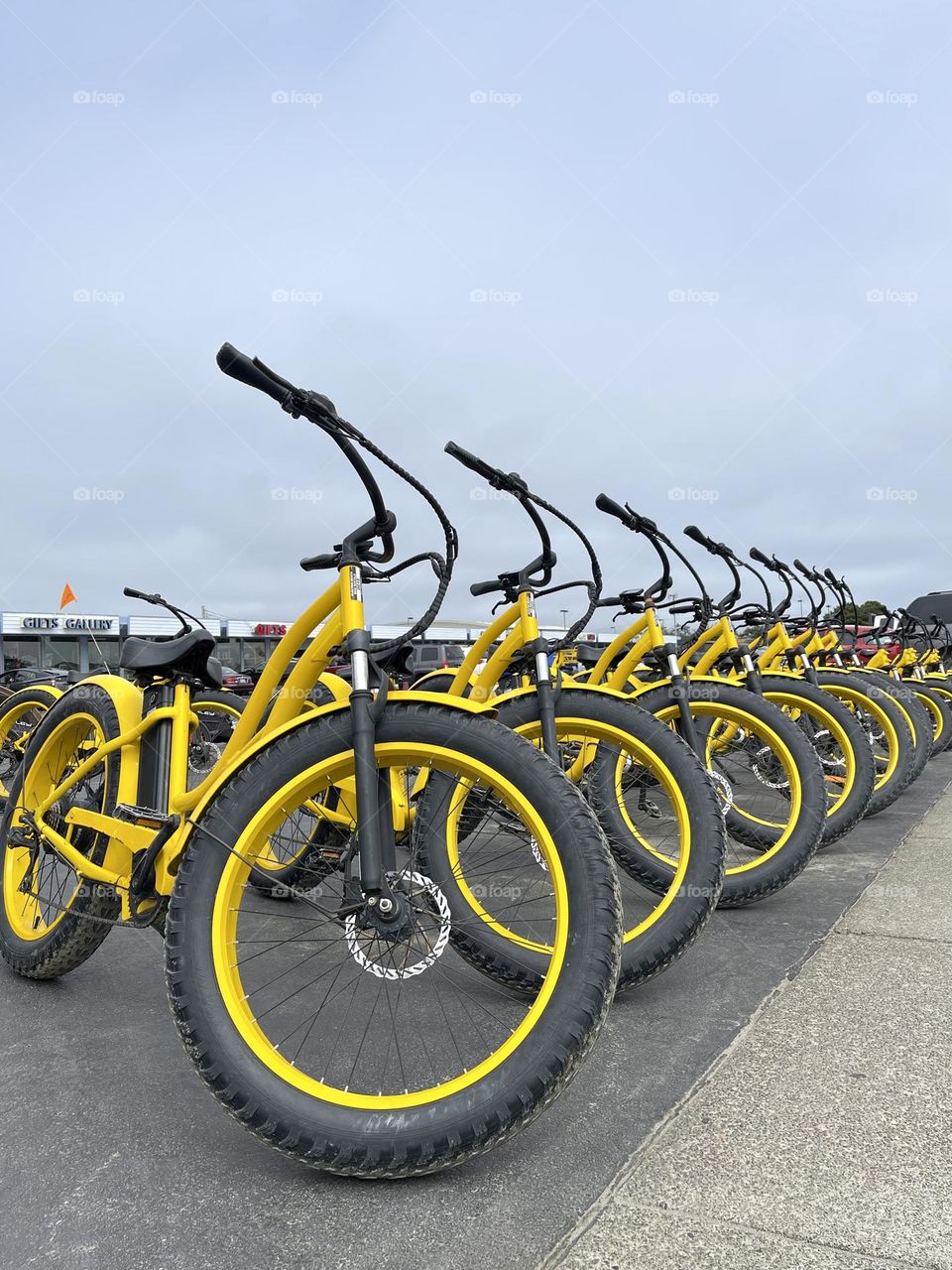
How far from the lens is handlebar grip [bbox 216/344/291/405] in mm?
2023

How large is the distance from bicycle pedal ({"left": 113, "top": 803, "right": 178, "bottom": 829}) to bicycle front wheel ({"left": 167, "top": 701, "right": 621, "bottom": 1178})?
0.35 metres

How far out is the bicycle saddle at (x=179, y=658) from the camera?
8.96 feet

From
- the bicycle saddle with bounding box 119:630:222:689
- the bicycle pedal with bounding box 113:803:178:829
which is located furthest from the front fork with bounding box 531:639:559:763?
the bicycle pedal with bounding box 113:803:178:829

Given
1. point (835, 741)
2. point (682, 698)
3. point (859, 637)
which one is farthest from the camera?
point (859, 637)

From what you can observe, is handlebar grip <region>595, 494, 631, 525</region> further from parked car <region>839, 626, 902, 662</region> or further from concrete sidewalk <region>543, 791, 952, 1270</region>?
parked car <region>839, 626, 902, 662</region>

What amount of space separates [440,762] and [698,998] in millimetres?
1326

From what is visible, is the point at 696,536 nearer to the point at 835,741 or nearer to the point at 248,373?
the point at 835,741

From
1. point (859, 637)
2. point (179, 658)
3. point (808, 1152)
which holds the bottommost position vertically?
point (808, 1152)

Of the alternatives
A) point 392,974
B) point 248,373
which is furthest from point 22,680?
point 392,974

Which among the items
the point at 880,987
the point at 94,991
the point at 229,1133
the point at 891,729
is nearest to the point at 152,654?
the point at 94,991

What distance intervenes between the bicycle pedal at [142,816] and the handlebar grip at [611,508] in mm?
2343

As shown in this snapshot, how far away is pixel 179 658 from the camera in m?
2.73

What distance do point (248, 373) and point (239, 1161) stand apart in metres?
1.74

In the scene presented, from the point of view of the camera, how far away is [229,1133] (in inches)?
77.6
